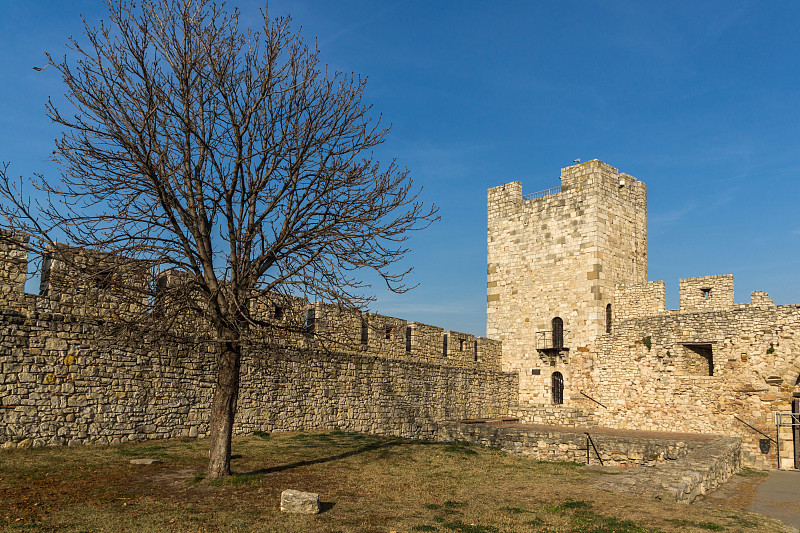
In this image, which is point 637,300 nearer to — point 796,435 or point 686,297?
point 686,297

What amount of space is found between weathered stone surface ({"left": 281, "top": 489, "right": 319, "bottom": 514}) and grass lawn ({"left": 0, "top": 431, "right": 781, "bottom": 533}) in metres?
0.13

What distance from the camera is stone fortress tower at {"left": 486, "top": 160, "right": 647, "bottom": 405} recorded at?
78.7 feet

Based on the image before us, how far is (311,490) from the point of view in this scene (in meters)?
8.70

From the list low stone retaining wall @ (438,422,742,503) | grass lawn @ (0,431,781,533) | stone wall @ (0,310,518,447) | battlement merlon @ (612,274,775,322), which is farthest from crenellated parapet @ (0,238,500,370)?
battlement merlon @ (612,274,775,322)

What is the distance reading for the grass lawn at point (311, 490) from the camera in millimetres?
6750

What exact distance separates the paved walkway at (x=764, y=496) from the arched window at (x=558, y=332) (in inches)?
408

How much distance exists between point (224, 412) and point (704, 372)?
17990 mm

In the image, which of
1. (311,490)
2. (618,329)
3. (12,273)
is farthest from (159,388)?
(618,329)

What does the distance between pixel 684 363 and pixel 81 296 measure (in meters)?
19.0

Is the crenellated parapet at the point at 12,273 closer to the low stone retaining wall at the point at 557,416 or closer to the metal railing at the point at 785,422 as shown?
the low stone retaining wall at the point at 557,416

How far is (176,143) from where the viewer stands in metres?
9.33

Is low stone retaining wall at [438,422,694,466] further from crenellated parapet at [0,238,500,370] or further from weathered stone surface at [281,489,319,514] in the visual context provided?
weathered stone surface at [281,489,319,514]

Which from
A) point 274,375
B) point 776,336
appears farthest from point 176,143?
point 776,336

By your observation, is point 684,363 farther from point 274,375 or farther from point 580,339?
point 274,375
